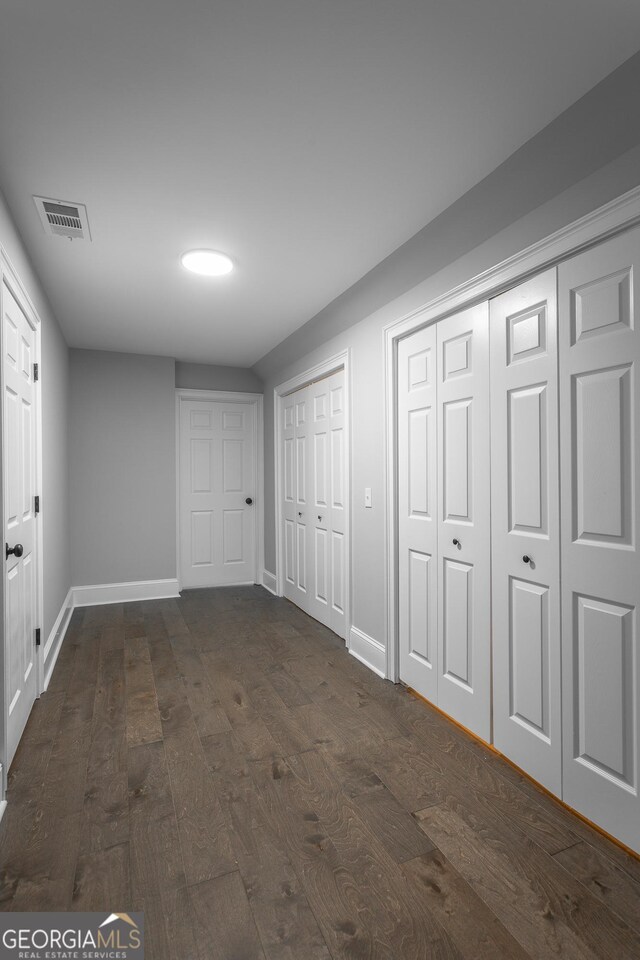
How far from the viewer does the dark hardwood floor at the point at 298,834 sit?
52.9 inches

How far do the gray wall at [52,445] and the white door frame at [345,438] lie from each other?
6.42 feet

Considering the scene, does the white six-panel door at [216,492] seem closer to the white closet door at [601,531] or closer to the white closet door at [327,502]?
the white closet door at [327,502]

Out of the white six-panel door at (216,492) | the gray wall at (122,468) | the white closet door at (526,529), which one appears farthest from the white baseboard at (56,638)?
the white closet door at (526,529)

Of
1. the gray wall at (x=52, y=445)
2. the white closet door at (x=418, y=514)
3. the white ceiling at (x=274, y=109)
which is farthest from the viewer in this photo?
the gray wall at (x=52, y=445)

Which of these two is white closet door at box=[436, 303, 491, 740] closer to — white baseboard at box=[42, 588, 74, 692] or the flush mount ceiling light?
the flush mount ceiling light

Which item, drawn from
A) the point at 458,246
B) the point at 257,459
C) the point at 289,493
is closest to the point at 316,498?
the point at 289,493

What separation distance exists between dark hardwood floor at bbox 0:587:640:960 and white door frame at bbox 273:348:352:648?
0.88 meters

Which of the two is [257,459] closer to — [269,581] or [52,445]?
[269,581]

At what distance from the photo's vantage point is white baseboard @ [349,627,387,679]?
3045 mm

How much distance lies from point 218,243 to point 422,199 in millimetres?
1092

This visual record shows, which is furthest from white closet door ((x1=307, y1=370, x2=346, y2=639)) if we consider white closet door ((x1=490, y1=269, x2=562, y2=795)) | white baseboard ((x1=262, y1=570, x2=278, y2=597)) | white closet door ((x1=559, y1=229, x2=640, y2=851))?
white closet door ((x1=559, y1=229, x2=640, y2=851))

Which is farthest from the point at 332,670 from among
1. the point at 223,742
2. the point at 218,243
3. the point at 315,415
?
the point at 218,243

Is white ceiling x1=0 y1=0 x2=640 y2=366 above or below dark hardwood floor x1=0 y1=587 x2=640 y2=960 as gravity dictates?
above

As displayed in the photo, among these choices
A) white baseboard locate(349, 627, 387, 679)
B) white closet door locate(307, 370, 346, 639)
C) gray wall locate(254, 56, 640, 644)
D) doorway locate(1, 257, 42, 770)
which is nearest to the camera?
gray wall locate(254, 56, 640, 644)
